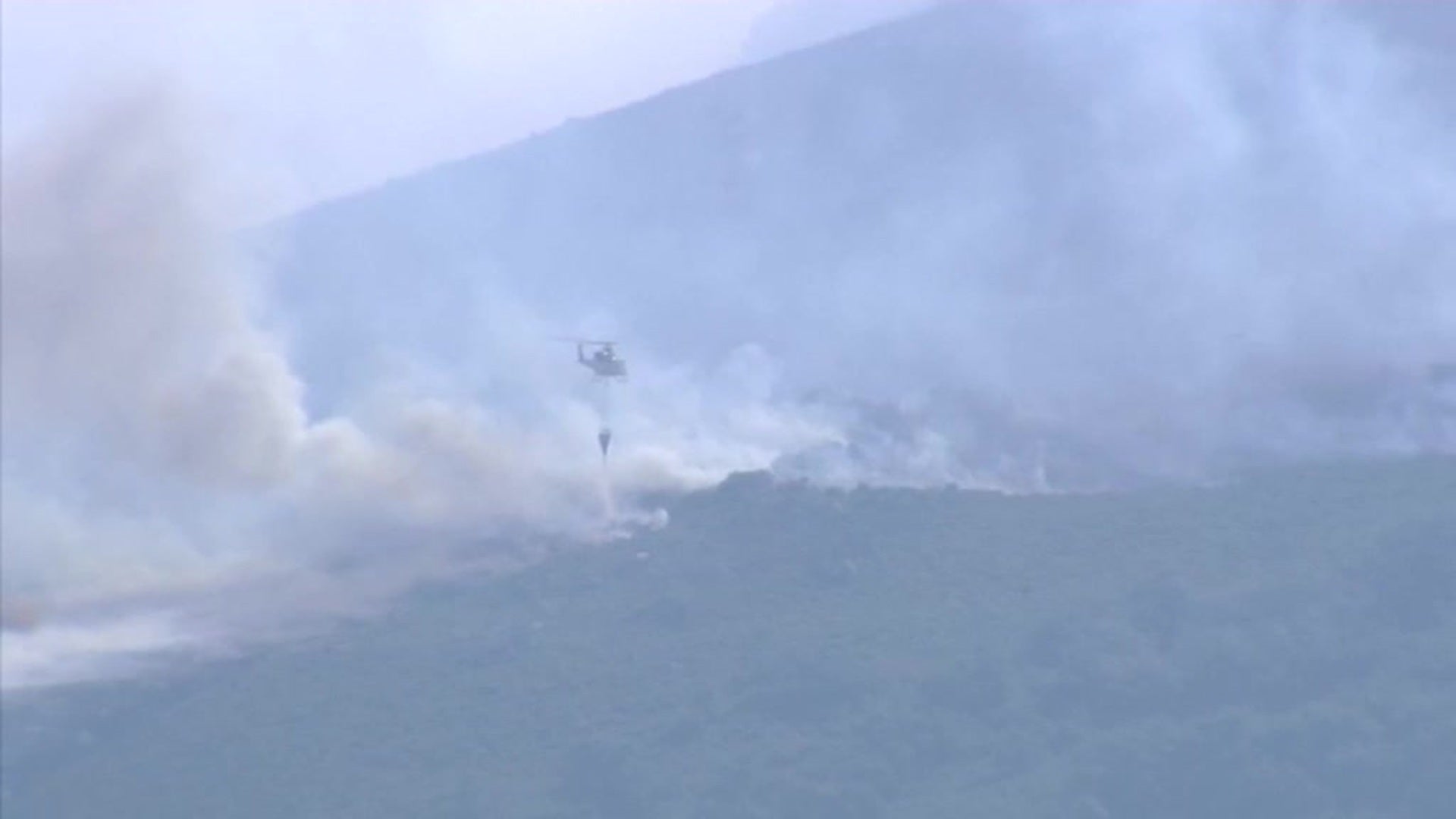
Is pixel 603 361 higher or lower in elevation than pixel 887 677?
higher

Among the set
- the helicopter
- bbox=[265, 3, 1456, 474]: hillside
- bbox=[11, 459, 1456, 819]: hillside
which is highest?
bbox=[265, 3, 1456, 474]: hillside

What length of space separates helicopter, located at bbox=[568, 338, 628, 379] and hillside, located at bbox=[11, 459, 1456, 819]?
189cm

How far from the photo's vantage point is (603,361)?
1379 inches

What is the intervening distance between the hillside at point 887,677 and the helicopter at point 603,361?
189cm

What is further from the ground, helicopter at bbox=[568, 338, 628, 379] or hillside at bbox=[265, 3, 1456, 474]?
hillside at bbox=[265, 3, 1456, 474]

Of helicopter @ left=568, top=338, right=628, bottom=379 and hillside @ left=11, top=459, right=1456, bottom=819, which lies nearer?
hillside @ left=11, top=459, right=1456, bottom=819

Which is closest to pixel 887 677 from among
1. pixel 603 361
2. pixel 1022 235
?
pixel 603 361

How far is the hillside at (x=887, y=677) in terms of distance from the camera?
96.8 feet

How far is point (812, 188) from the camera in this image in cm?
4209

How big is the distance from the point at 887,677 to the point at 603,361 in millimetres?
5636

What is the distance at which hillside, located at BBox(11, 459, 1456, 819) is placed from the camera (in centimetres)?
2950

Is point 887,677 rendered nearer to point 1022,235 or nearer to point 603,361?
point 603,361

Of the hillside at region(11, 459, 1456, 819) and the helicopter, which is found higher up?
the helicopter

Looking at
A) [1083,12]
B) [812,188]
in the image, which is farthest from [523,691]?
[1083,12]
